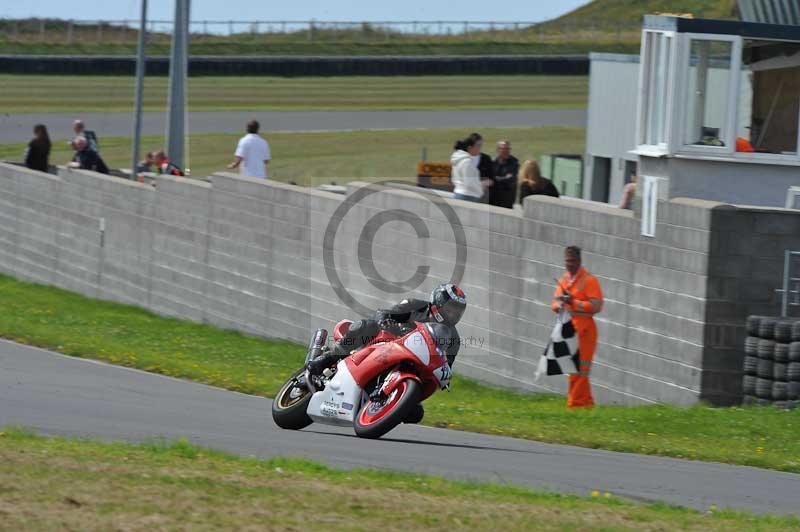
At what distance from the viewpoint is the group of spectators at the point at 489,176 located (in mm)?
18312

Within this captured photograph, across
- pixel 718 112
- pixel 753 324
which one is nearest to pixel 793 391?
pixel 753 324

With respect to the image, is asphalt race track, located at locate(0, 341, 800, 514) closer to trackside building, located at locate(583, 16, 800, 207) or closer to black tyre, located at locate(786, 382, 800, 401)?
black tyre, located at locate(786, 382, 800, 401)

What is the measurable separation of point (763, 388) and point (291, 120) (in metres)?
35.4

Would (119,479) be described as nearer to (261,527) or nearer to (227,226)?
(261,527)

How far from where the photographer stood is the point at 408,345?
10844mm

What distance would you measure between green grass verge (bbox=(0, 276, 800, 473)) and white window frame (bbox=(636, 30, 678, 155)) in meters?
3.16

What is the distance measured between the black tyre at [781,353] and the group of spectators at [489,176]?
5962 millimetres

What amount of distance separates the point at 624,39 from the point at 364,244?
186 ft

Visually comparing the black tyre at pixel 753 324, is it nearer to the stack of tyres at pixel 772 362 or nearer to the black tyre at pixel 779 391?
the stack of tyres at pixel 772 362

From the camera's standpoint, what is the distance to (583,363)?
14.2 m

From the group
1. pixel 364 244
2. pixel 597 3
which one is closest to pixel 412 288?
pixel 364 244

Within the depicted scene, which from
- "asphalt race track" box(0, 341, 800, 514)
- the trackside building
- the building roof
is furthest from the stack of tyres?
the building roof

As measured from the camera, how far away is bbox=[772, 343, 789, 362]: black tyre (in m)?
13.1

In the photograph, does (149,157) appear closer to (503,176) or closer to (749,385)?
(503,176)
